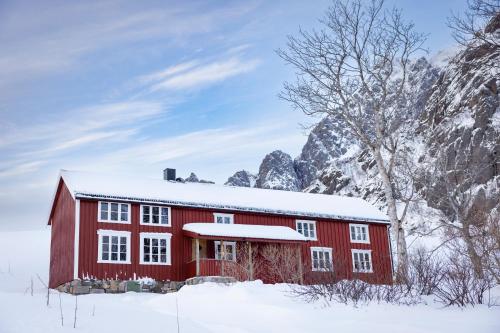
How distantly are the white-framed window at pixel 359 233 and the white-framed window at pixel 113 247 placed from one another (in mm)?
13785

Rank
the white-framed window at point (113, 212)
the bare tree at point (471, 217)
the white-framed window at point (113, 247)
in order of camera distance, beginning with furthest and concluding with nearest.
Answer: the white-framed window at point (113, 212) → the white-framed window at point (113, 247) → the bare tree at point (471, 217)

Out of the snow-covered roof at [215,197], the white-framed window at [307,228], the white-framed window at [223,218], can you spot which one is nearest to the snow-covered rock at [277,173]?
the snow-covered roof at [215,197]

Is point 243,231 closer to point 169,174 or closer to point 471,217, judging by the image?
point 169,174

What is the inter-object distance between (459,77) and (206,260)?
70.2 m

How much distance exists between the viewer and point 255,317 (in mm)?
10508

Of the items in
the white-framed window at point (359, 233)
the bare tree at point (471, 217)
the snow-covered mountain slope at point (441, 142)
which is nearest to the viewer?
the bare tree at point (471, 217)

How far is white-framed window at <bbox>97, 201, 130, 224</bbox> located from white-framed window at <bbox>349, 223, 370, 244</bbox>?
541 inches

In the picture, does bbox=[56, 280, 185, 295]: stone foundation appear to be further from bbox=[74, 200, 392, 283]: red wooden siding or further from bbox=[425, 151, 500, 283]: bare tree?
bbox=[425, 151, 500, 283]: bare tree

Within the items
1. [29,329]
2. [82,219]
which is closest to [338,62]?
[82,219]

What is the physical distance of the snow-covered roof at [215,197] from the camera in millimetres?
26516

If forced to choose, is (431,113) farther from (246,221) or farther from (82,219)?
(82,219)

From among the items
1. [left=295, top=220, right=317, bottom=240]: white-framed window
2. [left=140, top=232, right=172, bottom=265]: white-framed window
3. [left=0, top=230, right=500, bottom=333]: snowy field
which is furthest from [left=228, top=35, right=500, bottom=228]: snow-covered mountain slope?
[left=0, top=230, right=500, bottom=333]: snowy field

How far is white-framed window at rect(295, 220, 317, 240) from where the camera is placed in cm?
3136

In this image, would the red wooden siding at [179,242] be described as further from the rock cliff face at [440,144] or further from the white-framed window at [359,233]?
the rock cliff face at [440,144]
